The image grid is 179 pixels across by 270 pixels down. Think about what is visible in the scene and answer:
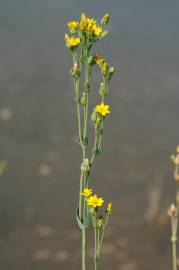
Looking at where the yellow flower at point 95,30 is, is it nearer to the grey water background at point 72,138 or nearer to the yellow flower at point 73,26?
the yellow flower at point 73,26

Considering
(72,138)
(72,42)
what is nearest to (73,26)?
(72,42)

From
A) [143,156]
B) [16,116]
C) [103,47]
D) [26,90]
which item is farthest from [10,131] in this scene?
[103,47]

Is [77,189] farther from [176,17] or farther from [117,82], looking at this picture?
[176,17]

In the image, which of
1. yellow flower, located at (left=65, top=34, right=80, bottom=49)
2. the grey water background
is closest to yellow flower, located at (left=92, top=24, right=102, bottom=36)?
yellow flower, located at (left=65, top=34, right=80, bottom=49)

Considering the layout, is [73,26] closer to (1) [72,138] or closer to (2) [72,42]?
(2) [72,42]

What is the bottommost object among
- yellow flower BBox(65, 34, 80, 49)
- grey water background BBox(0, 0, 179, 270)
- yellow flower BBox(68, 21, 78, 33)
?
yellow flower BBox(65, 34, 80, 49)

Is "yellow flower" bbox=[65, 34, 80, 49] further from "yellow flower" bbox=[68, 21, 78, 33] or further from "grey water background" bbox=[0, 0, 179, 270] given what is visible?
"grey water background" bbox=[0, 0, 179, 270]

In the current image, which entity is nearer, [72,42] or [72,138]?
[72,42]

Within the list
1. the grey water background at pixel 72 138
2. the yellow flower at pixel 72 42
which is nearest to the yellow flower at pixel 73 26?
the yellow flower at pixel 72 42
